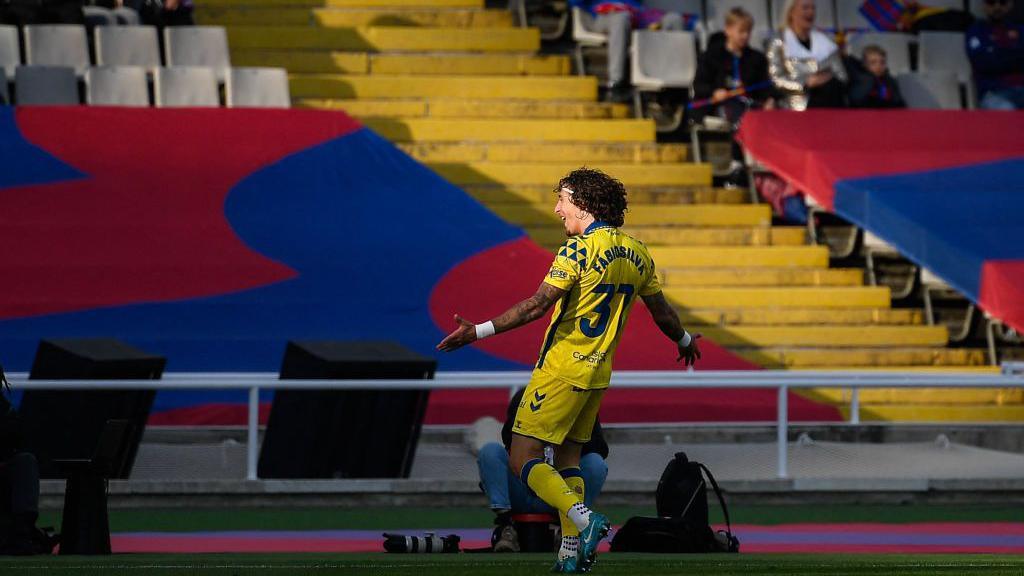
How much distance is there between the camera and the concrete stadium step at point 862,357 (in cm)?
1620

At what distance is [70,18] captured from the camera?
17.9m

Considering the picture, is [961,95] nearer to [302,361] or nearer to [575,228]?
[302,361]

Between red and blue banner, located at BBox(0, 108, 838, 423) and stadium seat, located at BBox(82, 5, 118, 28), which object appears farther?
stadium seat, located at BBox(82, 5, 118, 28)

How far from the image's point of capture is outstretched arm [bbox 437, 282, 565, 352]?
796 centimetres

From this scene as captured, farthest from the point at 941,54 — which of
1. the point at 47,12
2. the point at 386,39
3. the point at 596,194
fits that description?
the point at 596,194

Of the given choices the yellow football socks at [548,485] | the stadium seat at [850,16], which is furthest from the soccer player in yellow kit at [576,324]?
the stadium seat at [850,16]

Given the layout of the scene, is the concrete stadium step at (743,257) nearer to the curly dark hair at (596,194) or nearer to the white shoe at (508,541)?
the white shoe at (508,541)

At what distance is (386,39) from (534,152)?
2.16 m

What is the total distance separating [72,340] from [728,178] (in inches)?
309

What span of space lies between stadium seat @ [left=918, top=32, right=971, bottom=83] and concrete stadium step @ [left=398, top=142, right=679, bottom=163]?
10.1ft

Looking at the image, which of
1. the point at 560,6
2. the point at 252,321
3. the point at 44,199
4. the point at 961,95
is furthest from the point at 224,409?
the point at 961,95

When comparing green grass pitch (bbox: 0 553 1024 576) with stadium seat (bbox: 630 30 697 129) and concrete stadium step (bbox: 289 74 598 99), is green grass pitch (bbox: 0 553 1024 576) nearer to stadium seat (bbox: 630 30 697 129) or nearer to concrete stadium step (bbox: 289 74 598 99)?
concrete stadium step (bbox: 289 74 598 99)

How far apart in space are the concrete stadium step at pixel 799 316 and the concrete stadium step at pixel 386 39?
14.1ft

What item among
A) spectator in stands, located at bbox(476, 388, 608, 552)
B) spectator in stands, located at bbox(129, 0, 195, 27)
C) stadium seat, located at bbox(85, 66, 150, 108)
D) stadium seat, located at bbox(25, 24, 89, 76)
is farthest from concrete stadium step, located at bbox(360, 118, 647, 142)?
spectator in stands, located at bbox(476, 388, 608, 552)
